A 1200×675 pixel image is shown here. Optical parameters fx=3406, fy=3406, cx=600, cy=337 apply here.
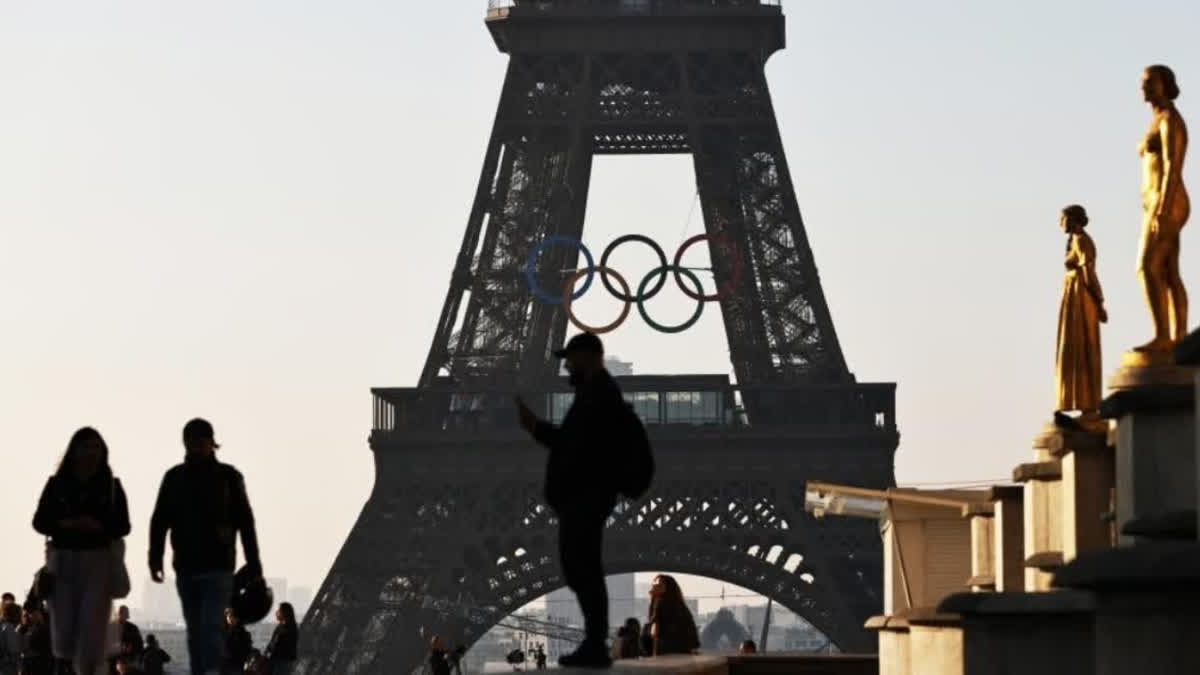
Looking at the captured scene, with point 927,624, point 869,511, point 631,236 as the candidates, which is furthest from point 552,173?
point 927,624

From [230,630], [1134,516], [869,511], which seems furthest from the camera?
[869,511]

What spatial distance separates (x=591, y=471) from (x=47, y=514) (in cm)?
397

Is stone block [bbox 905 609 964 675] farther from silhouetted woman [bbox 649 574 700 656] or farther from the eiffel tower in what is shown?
the eiffel tower

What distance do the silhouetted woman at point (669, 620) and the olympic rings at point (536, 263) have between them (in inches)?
1956

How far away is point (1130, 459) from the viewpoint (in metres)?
20.8

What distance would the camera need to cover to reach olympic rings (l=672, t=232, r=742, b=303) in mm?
79125

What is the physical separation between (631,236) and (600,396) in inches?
2326

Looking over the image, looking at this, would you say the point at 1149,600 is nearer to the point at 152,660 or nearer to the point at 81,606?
the point at 81,606

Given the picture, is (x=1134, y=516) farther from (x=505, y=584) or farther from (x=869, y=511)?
(x=505, y=584)

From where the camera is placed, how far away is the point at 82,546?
2064 cm

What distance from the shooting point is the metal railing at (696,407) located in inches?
3147

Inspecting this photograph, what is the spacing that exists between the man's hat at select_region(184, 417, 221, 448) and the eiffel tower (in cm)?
5805

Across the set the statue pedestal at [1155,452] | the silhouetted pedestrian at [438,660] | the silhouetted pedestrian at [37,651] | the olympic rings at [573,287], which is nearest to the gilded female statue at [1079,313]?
the statue pedestal at [1155,452]

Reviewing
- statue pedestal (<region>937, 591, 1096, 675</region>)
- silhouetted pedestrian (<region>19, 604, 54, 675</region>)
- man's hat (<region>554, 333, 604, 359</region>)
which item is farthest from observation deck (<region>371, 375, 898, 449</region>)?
man's hat (<region>554, 333, 604, 359</region>)
